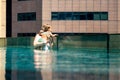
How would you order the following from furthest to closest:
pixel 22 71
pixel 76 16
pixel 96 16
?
pixel 76 16 < pixel 96 16 < pixel 22 71

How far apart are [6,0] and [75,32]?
16060 mm

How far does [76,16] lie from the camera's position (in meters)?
77.2

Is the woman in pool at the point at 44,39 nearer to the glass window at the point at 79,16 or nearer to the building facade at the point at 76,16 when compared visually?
the building facade at the point at 76,16

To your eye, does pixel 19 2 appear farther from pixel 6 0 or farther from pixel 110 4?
pixel 110 4

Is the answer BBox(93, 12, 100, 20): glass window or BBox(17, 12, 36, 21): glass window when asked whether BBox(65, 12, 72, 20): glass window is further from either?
BBox(17, 12, 36, 21): glass window

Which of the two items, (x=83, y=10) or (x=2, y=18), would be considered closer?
(x=83, y=10)

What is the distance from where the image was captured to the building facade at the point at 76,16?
76.1 m

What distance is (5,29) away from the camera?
274 feet

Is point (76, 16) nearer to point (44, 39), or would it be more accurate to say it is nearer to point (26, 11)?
point (26, 11)

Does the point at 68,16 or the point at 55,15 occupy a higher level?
the point at 55,15

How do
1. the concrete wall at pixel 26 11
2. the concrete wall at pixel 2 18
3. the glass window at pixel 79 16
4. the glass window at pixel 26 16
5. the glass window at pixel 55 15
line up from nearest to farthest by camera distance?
the glass window at pixel 79 16 < the glass window at pixel 55 15 < the concrete wall at pixel 26 11 < the glass window at pixel 26 16 < the concrete wall at pixel 2 18

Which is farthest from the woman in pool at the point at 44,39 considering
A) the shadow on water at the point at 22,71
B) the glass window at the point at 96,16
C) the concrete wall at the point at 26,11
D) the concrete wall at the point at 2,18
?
the concrete wall at the point at 2,18

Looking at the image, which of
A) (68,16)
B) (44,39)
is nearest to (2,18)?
(68,16)

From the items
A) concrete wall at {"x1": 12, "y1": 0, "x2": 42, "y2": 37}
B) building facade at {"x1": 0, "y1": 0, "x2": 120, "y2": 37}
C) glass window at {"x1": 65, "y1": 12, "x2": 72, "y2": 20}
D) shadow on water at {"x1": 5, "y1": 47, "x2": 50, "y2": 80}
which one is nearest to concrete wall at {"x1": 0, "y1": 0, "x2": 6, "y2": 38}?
concrete wall at {"x1": 12, "y1": 0, "x2": 42, "y2": 37}
